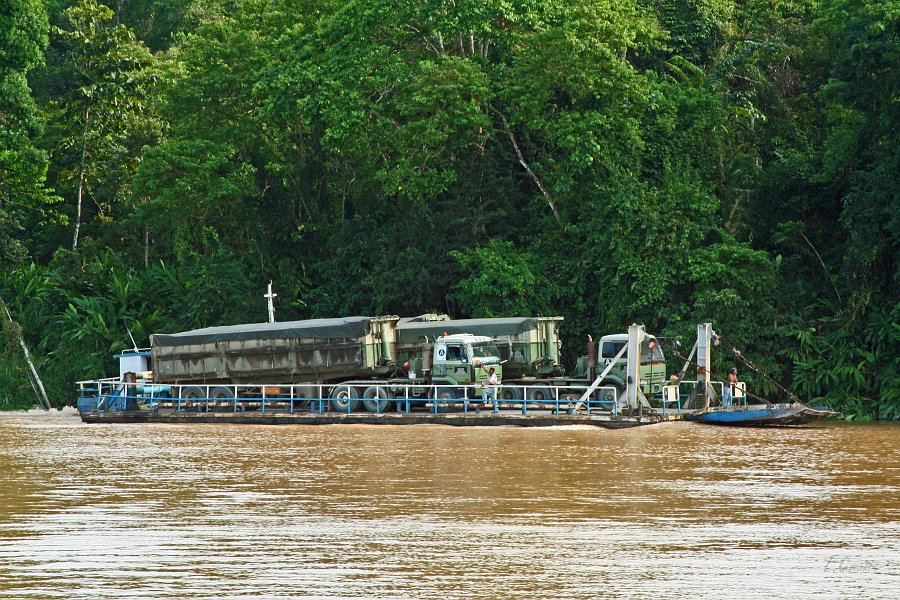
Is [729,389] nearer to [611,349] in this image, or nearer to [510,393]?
[611,349]

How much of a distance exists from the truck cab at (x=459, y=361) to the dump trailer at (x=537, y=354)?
0.97m

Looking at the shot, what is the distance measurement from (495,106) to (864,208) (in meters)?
12.2

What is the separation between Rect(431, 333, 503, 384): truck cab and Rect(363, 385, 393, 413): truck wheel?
142cm

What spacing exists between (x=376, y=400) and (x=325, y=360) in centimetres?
222

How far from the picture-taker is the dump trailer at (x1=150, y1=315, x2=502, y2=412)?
3628 cm

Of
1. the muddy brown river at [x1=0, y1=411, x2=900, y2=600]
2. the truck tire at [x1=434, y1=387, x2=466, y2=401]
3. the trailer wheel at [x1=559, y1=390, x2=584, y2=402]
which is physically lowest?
the muddy brown river at [x1=0, y1=411, x2=900, y2=600]

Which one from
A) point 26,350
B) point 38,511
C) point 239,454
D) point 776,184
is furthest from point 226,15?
point 38,511

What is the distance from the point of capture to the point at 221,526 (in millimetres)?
18562

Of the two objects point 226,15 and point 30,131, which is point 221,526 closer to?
point 30,131

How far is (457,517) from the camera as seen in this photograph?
19172mm

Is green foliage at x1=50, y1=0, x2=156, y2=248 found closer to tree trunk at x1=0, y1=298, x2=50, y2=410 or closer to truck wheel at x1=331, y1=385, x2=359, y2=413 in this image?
tree trunk at x1=0, y1=298, x2=50, y2=410

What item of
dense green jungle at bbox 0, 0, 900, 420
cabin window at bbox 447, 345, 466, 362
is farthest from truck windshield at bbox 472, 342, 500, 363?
dense green jungle at bbox 0, 0, 900, 420

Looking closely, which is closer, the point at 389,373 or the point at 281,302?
the point at 389,373

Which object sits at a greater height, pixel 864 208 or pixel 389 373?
pixel 864 208
